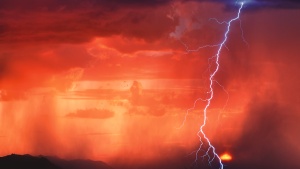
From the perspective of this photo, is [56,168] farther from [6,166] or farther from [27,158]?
[6,166]

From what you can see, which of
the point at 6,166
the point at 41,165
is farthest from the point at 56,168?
the point at 6,166

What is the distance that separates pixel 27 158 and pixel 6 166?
14041 millimetres

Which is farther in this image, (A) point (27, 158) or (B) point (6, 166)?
(A) point (27, 158)

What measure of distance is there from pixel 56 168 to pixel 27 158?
12.3 meters

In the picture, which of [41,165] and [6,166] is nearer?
[6,166]

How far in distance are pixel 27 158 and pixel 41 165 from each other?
603cm

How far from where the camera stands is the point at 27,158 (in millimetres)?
162625

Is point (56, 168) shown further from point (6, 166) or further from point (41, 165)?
point (6, 166)

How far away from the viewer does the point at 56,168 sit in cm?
→ 16862

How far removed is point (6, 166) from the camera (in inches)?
5866

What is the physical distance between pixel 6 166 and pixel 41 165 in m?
15.7

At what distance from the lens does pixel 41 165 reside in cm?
16188

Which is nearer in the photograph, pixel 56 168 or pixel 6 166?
pixel 6 166
